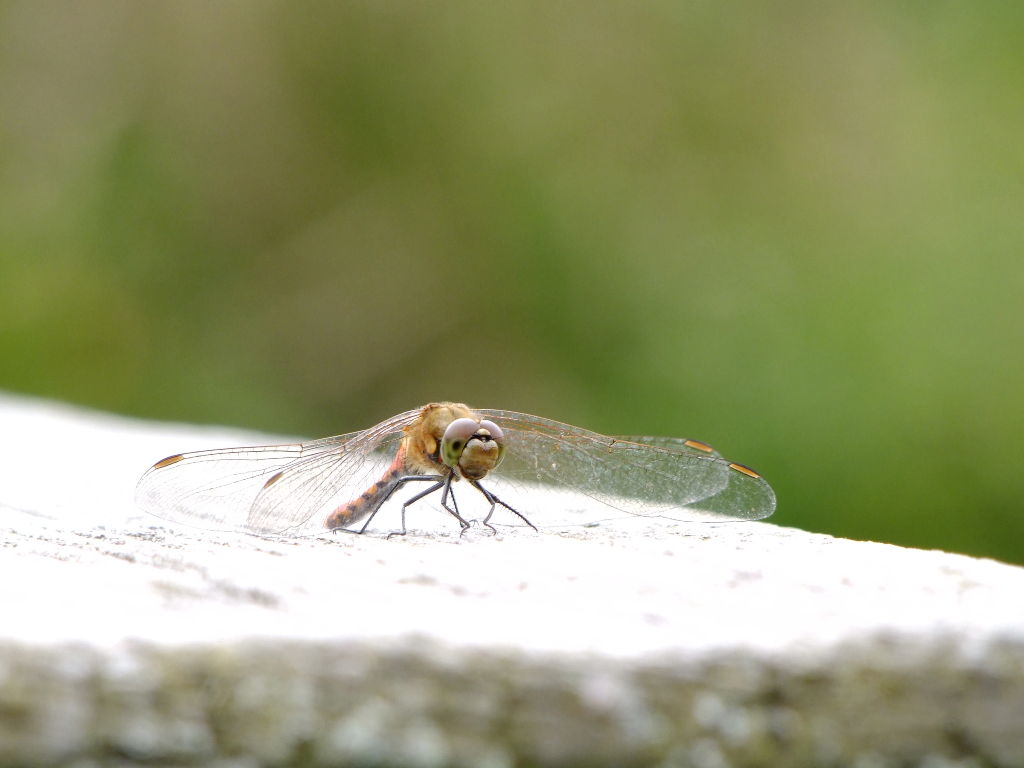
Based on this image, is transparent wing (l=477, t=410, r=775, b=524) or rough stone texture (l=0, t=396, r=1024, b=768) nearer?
rough stone texture (l=0, t=396, r=1024, b=768)

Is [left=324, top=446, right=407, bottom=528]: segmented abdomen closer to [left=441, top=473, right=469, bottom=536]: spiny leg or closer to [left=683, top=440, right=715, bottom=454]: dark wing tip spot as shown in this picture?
[left=441, top=473, right=469, bottom=536]: spiny leg

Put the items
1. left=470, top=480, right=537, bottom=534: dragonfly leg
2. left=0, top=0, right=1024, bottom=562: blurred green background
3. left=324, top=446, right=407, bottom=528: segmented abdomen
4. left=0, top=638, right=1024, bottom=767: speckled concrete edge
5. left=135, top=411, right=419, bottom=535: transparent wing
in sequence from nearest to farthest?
left=0, top=638, right=1024, bottom=767: speckled concrete edge → left=135, top=411, right=419, bottom=535: transparent wing → left=470, top=480, right=537, bottom=534: dragonfly leg → left=324, top=446, right=407, bottom=528: segmented abdomen → left=0, top=0, right=1024, bottom=562: blurred green background

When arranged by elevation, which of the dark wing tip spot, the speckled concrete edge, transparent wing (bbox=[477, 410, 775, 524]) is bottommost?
the speckled concrete edge

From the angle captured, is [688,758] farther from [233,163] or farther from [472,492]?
[233,163]

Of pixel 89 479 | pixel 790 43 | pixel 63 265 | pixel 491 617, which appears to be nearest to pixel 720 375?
pixel 790 43

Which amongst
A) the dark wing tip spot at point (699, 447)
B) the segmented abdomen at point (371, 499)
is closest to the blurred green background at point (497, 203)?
the dark wing tip spot at point (699, 447)

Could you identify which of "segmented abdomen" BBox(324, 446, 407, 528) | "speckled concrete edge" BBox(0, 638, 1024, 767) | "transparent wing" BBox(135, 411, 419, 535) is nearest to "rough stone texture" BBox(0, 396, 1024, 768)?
"speckled concrete edge" BBox(0, 638, 1024, 767)

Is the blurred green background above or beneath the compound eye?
above
